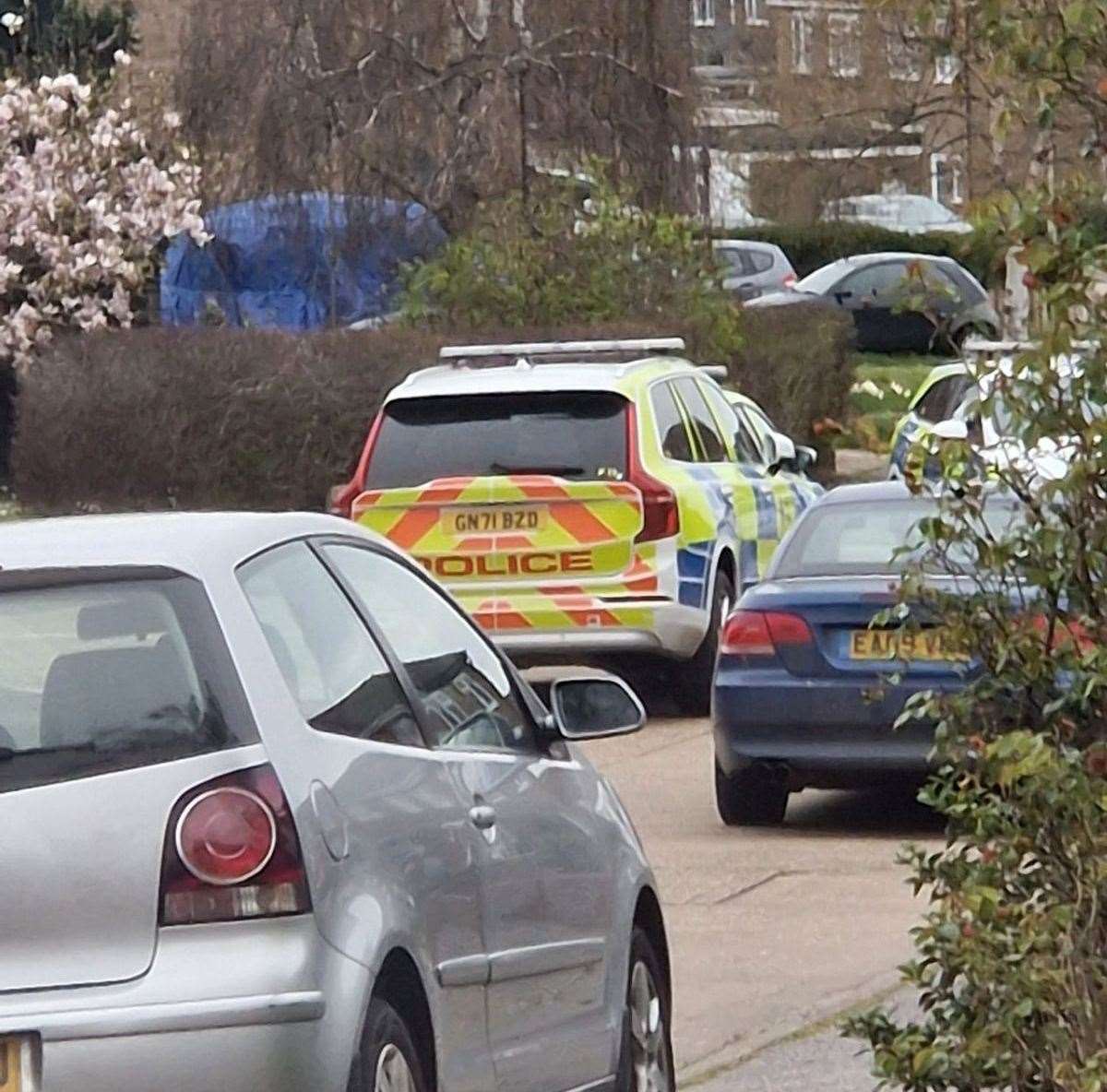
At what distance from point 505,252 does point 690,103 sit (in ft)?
16.1

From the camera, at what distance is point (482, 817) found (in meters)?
5.80

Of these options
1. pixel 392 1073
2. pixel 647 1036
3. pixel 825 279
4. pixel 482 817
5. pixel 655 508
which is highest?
pixel 482 817

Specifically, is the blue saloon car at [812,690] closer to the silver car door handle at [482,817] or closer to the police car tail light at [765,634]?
the police car tail light at [765,634]

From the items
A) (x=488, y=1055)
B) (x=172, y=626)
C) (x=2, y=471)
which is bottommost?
(x=2, y=471)

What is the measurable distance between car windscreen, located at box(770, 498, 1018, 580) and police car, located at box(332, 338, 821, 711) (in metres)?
2.57

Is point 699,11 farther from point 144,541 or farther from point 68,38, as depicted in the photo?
point 144,541

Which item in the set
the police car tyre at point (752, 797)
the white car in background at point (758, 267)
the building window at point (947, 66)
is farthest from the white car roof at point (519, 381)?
the white car in background at point (758, 267)

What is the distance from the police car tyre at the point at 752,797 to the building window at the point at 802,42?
37433 millimetres

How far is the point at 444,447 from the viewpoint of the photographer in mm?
15766

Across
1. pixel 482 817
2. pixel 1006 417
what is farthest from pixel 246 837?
pixel 1006 417

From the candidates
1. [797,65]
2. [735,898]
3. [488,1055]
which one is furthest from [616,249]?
[797,65]

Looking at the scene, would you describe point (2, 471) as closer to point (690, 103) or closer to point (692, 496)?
point (690, 103)

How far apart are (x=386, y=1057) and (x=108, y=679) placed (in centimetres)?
76

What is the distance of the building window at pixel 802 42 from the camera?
163 feet
